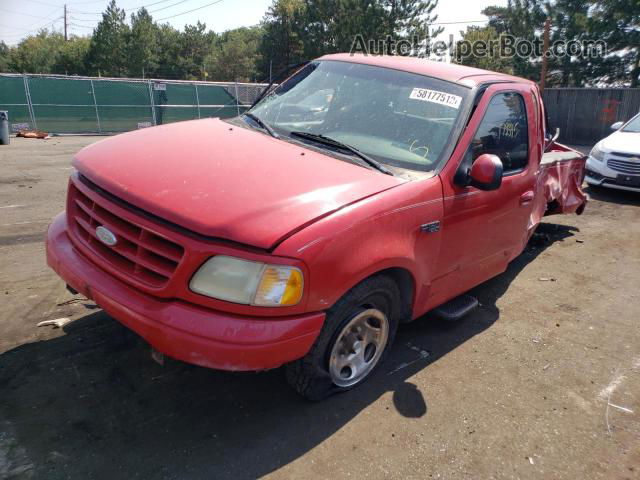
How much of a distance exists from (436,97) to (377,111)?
420 millimetres

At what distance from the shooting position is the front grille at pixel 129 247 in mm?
2363

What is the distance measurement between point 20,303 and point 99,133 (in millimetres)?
17615

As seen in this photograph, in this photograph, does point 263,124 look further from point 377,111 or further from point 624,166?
point 624,166

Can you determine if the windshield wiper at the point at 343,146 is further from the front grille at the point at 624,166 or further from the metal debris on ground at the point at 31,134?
the metal debris on ground at the point at 31,134

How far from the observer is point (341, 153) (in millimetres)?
3125

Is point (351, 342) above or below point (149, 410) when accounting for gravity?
above

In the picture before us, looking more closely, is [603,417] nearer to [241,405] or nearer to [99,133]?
[241,405]

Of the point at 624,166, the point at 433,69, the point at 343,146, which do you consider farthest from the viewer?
the point at 624,166

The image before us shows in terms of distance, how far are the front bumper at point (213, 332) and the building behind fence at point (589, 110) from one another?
63.3 ft

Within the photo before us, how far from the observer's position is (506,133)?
3820 mm

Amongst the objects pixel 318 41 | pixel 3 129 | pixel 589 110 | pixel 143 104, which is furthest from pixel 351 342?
pixel 318 41

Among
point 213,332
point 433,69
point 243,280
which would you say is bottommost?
point 213,332


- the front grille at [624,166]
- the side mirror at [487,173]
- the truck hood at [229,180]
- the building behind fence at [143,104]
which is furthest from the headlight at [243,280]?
the building behind fence at [143,104]

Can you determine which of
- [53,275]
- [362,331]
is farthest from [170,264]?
[53,275]
